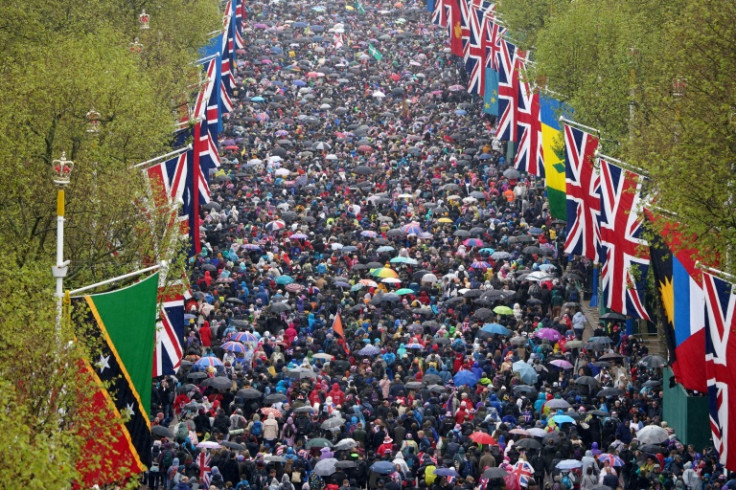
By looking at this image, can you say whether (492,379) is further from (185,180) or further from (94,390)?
(94,390)

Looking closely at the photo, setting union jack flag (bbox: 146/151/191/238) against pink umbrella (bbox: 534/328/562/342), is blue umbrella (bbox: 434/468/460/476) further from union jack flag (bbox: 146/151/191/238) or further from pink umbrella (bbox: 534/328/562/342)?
pink umbrella (bbox: 534/328/562/342)

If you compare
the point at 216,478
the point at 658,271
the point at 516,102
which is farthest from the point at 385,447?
the point at 516,102

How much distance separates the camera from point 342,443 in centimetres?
3541

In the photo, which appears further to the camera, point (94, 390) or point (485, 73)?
point (485, 73)

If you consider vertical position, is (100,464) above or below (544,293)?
above

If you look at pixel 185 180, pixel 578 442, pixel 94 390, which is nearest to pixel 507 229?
pixel 185 180

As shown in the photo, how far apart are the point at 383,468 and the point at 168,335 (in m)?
5.74

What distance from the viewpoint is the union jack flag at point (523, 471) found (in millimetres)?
33438

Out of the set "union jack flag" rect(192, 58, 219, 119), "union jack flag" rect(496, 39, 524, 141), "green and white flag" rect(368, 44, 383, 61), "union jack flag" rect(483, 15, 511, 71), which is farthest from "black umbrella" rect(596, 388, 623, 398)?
"green and white flag" rect(368, 44, 383, 61)

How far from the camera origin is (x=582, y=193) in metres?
45.9

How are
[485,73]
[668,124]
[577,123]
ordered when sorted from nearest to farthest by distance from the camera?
[668,124] → [577,123] → [485,73]

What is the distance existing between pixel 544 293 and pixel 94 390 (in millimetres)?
27030

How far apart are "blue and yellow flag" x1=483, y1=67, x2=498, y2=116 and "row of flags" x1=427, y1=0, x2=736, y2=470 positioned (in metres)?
1.81

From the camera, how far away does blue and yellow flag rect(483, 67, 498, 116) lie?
66688mm
